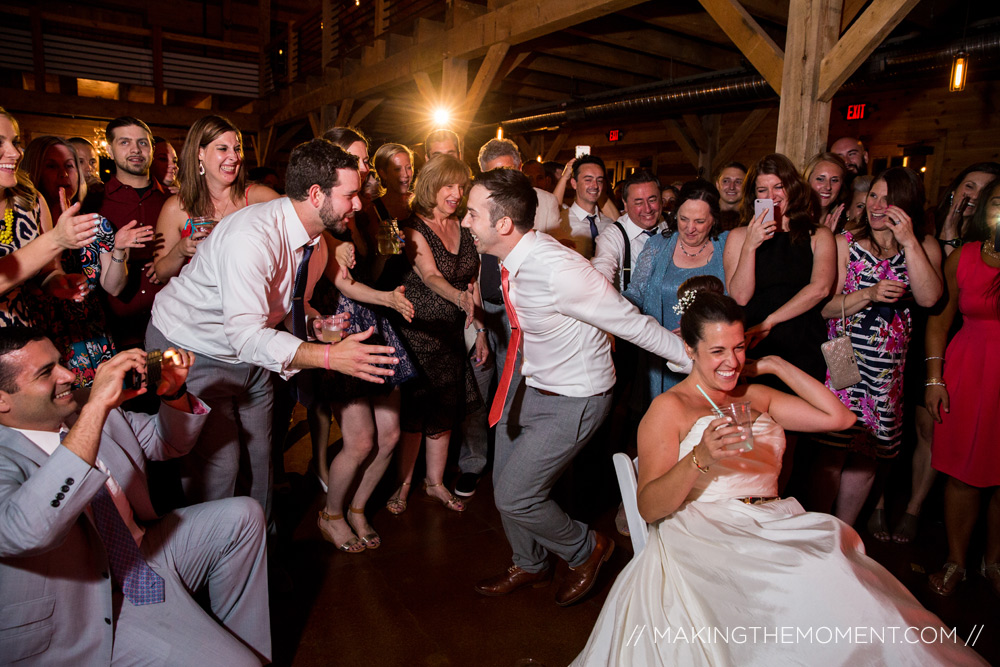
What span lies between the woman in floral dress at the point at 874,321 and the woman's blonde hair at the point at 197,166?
274 cm

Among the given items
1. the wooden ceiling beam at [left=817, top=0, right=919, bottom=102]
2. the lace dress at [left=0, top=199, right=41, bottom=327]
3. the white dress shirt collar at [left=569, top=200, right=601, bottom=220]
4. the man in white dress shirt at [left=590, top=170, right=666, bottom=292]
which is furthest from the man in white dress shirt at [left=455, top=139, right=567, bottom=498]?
the lace dress at [left=0, top=199, right=41, bottom=327]

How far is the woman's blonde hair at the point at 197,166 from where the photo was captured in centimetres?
261

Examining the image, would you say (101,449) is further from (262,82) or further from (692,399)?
(262,82)

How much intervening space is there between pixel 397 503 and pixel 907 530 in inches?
101

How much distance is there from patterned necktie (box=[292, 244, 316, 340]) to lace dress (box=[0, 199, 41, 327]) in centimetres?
92

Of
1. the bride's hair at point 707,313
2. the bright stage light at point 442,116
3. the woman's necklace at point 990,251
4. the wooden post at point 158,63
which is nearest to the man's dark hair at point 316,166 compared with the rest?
the bride's hair at point 707,313

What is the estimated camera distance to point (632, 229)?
3.38 metres

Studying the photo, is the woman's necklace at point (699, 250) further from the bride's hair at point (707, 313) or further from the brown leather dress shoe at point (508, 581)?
the brown leather dress shoe at point (508, 581)

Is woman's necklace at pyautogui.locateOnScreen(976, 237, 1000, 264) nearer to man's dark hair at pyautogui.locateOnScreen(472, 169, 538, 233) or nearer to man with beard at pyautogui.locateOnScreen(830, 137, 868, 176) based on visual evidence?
man with beard at pyautogui.locateOnScreen(830, 137, 868, 176)

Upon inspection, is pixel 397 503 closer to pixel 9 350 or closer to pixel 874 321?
pixel 9 350

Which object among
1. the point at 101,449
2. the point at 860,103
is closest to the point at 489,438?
the point at 101,449

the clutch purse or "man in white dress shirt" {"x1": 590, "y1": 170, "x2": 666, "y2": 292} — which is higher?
"man in white dress shirt" {"x1": 590, "y1": 170, "x2": 666, "y2": 292}

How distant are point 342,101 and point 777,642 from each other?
961 cm

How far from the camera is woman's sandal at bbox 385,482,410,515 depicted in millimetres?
3269
